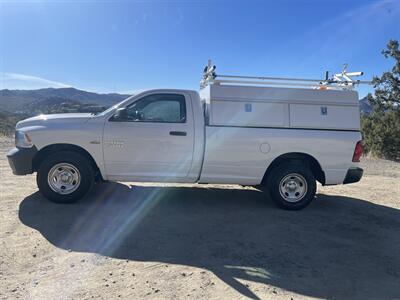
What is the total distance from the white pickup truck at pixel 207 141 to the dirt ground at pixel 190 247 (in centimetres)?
52

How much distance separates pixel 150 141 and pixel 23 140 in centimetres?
203

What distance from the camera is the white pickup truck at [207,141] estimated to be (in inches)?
263

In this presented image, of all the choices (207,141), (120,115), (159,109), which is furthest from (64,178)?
(207,141)

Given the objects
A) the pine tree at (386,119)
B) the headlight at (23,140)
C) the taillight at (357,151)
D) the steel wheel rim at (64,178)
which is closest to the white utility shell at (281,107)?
the taillight at (357,151)

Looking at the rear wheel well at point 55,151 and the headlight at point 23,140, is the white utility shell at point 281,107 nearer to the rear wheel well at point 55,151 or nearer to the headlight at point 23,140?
the rear wheel well at point 55,151

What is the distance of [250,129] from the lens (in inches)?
272

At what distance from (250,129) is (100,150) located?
2483 mm

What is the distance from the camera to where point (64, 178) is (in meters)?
6.73

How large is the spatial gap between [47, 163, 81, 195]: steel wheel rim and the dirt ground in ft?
1.01

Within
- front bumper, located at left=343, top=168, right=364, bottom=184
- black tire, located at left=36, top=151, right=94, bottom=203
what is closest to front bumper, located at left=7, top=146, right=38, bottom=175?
black tire, located at left=36, top=151, right=94, bottom=203

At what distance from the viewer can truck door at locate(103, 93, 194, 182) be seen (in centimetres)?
676

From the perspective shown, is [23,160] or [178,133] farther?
[178,133]

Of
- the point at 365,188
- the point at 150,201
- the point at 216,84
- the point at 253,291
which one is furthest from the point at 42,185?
the point at 365,188

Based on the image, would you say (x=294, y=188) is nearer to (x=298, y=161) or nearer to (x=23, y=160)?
(x=298, y=161)
